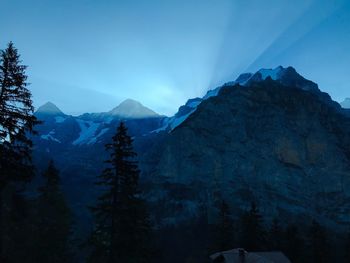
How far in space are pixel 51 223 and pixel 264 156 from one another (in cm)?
10397

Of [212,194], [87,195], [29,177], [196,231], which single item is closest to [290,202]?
[212,194]

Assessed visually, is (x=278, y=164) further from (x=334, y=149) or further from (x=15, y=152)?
(x=15, y=152)

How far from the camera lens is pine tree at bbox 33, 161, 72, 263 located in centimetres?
2916

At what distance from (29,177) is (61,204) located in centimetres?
1981

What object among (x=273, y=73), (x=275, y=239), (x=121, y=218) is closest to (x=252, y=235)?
(x=275, y=239)

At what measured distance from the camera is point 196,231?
10481 centimetres

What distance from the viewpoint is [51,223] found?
101 ft

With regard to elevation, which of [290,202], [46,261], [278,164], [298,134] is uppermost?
[298,134]

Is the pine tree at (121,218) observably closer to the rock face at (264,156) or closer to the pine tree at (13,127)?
the pine tree at (13,127)

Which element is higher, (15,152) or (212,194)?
(212,194)

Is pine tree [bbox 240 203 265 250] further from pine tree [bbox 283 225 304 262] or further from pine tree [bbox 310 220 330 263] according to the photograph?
pine tree [bbox 310 220 330 263]

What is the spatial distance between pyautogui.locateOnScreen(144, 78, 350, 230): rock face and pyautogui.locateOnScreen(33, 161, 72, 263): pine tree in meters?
84.6

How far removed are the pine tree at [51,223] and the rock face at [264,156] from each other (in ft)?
278

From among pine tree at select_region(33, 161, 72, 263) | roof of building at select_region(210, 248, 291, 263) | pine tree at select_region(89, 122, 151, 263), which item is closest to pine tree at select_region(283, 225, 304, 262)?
roof of building at select_region(210, 248, 291, 263)
